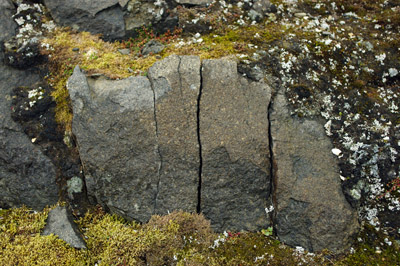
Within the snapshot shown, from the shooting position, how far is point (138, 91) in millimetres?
6484

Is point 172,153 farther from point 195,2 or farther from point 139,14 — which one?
point 195,2

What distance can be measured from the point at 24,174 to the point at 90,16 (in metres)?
3.69

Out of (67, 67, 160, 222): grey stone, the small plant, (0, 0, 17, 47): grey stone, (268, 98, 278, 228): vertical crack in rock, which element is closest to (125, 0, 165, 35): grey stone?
(67, 67, 160, 222): grey stone

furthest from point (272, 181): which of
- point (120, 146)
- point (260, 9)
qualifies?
point (260, 9)

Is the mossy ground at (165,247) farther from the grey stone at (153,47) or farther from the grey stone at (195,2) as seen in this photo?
the grey stone at (195,2)

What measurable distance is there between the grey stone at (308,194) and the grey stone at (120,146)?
7.43 ft

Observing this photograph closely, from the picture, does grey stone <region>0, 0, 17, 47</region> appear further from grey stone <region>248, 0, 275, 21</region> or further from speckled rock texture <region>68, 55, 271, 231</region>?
grey stone <region>248, 0, 275, 21</region>

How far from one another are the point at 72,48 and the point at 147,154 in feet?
9.78

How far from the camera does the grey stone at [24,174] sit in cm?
664

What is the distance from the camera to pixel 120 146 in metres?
6.32

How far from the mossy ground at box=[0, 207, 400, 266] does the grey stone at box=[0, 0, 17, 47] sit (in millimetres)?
3854

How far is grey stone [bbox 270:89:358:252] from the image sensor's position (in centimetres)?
617

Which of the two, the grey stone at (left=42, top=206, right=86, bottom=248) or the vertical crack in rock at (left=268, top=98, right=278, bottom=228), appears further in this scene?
the vertical crack in rock at (left=268, top=98, right=278, bottom=228)

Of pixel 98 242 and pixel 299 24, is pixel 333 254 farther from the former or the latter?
pixel 299 24
